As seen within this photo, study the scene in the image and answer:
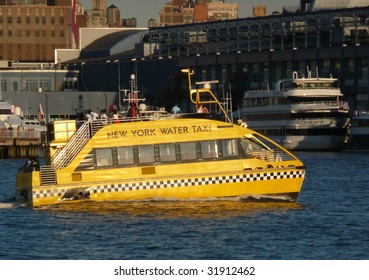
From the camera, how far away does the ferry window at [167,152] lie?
199ft

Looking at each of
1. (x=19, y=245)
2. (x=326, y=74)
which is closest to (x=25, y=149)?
(x=326, y=74)

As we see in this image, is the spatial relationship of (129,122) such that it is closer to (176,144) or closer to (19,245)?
(176,144)

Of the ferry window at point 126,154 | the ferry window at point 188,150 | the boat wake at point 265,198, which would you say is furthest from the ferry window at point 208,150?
the ferry window at point 126,154

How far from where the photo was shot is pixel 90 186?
6056cm

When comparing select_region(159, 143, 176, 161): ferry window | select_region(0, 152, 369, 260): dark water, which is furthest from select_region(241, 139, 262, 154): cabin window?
select_region(159, 143, 176, 161): ferry window

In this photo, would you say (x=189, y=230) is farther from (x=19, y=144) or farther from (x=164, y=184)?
(x=19, y=144)

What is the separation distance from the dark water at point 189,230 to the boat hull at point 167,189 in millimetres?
430

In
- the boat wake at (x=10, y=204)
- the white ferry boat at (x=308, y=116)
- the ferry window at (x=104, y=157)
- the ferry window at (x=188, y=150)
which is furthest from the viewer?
the white ferry boat at (x=308, y=116)

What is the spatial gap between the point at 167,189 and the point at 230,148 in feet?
10.1

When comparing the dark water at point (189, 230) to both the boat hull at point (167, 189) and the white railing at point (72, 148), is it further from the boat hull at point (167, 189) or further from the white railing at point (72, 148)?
the white railing at point (72, 148)

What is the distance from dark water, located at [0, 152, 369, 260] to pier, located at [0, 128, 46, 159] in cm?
6708

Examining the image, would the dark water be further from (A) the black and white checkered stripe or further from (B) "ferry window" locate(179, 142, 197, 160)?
(B) "ferry window" locate(179, 142, 197, 160)
